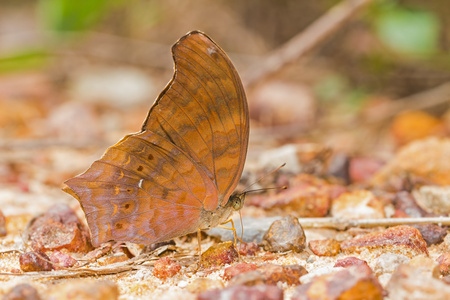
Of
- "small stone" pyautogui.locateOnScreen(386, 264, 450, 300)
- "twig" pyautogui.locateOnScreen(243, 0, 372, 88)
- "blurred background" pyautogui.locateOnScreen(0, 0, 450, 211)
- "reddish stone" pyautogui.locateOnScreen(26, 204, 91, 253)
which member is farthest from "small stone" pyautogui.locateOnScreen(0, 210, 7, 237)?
"twig" pyautogui.locateOnScreen(243, 0, 372, 88)

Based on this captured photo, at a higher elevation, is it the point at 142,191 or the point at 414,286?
the point at 142,191

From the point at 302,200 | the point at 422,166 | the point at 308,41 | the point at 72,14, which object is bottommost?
the point at 302,200

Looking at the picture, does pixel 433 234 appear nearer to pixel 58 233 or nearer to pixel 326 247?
pixel 326 247

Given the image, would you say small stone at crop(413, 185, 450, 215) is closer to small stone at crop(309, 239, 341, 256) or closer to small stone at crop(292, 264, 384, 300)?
small stone at crop(309, 239, 341, 256)

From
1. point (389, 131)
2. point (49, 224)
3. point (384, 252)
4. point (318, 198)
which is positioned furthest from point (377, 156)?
point (49, 224)

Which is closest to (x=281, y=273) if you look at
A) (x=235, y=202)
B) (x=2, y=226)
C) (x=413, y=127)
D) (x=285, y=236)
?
(x=285, y=236)

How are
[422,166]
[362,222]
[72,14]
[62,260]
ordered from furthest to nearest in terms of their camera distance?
[72,14] < [422,166] < [362,222] < [62,260]

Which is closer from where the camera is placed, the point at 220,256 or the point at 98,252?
the point at 220,256
